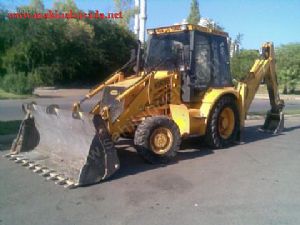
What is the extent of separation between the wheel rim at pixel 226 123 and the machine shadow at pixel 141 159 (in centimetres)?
60

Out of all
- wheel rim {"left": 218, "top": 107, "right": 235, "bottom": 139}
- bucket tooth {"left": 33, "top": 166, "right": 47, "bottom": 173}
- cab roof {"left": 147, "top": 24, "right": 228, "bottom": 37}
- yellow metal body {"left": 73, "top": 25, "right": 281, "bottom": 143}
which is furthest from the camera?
wheel rim {"left": 218, "top": 107, "right": 235, "bottom": 139}

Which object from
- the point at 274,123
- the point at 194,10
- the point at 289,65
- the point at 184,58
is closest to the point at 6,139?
the point at 184,58

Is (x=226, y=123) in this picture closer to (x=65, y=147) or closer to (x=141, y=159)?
(x=141, y=159)

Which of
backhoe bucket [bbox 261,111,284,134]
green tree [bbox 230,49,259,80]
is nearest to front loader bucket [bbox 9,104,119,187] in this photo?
backhoe bucket [bbox 261,111,284,134]

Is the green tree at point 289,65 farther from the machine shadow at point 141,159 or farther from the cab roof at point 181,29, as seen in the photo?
the cab roof at point 181,29

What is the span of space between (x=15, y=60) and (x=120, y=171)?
2984 centimetres

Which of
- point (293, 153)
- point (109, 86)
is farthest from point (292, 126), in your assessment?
point (109, 86)

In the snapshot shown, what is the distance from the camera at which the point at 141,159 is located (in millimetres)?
8719

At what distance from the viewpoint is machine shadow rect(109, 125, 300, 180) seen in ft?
26.1

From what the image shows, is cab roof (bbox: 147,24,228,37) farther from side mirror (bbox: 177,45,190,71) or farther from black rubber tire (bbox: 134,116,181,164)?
black rubber tire (bbox: 134,116,181,164)

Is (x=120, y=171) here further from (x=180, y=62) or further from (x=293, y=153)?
(x=293, y=153)

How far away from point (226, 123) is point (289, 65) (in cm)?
3506

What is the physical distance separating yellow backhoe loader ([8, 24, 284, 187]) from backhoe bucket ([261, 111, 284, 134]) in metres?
2.16

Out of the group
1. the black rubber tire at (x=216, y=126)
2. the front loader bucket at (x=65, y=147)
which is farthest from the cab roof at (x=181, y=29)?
the front loader bucket at (x=65, y=147)
